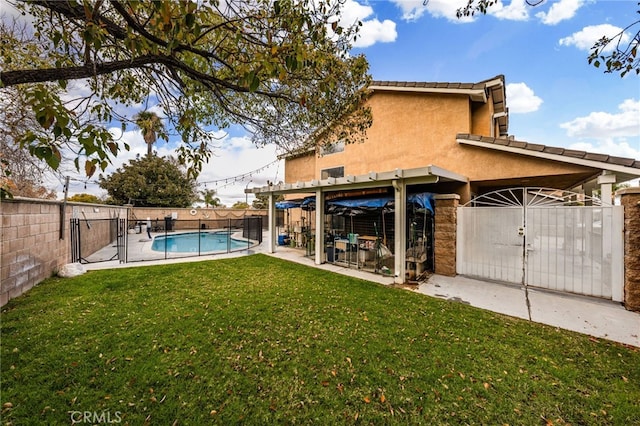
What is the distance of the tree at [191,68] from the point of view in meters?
2.31

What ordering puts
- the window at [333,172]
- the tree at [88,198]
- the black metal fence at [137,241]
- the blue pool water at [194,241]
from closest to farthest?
the black metal fence at [137,241] < the window at [333,172] < the blue pool water at [194,241] < the tree at [88,198]

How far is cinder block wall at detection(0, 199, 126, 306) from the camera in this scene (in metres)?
5.79

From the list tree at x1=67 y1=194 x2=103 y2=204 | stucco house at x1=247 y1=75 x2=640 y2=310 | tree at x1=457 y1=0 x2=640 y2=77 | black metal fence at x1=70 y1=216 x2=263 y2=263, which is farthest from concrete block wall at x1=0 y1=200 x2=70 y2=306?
tree at x1=67 y1=194 x2=103 y2=204

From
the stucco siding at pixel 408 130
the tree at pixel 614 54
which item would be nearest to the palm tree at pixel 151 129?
the tree at pixel 614 54

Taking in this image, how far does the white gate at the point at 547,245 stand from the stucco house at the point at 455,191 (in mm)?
29

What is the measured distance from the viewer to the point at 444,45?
6730 millimetres

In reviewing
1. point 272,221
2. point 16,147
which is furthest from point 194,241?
point 16,147

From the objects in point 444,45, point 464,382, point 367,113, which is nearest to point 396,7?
point 444,45

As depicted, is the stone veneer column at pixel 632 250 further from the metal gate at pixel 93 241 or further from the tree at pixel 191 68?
the metal gate at pixel 93 241

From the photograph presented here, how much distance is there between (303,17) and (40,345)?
661 centimetres

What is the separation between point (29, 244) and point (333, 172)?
12.4 m

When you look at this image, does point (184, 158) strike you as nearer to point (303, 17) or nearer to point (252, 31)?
point (252, 31)

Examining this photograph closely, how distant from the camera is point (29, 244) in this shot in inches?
265

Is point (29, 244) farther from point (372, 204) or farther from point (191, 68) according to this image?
point (372, 204)
